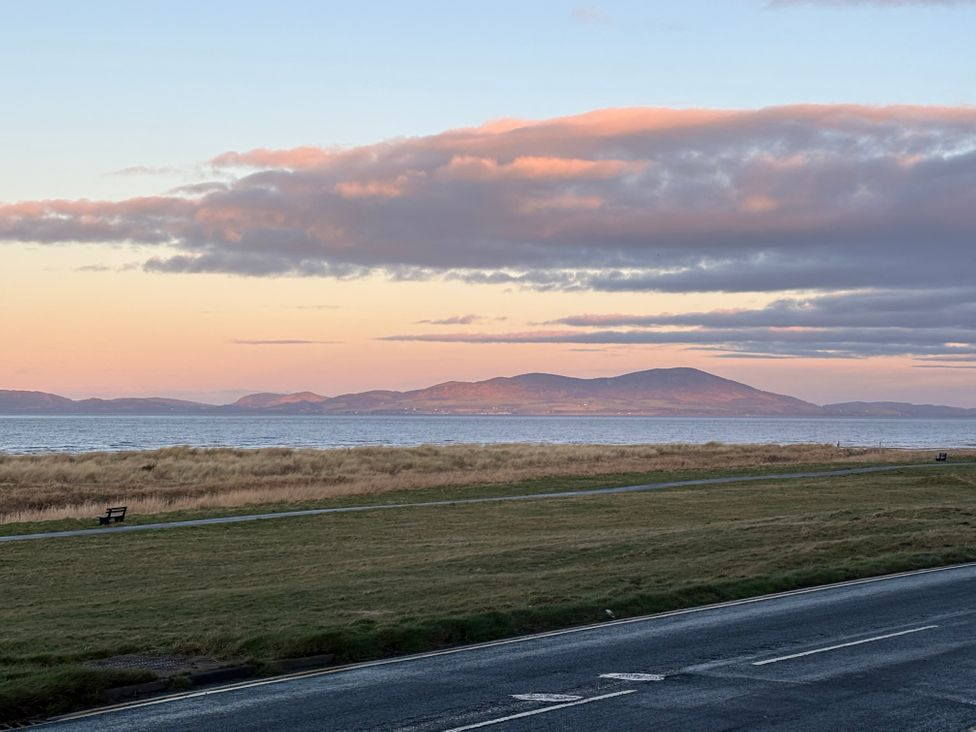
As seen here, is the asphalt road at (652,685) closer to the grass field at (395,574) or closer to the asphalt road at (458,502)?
the grass field at (395,574)

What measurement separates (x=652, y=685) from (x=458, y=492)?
35.1 metres

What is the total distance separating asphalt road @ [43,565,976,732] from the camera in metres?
10.3

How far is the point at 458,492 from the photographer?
153ft

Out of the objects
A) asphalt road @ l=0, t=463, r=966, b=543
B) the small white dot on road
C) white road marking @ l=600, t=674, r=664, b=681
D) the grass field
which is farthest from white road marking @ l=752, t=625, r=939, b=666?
asphalt road @ l=0, t=463, r=966, b=543

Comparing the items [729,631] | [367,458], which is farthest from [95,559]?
[367,458]

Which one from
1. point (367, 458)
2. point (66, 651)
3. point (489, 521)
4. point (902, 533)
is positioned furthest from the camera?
point (367, 458)

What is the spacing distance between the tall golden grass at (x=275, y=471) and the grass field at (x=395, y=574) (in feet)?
35.4

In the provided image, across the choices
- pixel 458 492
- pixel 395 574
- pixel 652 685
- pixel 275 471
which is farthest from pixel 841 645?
pixel 275 471

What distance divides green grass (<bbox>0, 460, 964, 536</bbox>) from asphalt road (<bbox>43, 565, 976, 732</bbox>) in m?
23.8

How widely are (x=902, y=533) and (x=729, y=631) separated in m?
13.5

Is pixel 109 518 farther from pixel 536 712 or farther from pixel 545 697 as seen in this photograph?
pixel 536 712

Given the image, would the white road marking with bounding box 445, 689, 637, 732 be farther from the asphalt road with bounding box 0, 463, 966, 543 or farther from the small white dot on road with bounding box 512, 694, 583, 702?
the asphalt road with bounding box 0, 463, 966, 543

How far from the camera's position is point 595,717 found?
10414 mm

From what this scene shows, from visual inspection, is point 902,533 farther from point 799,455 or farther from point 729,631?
point 799,455
